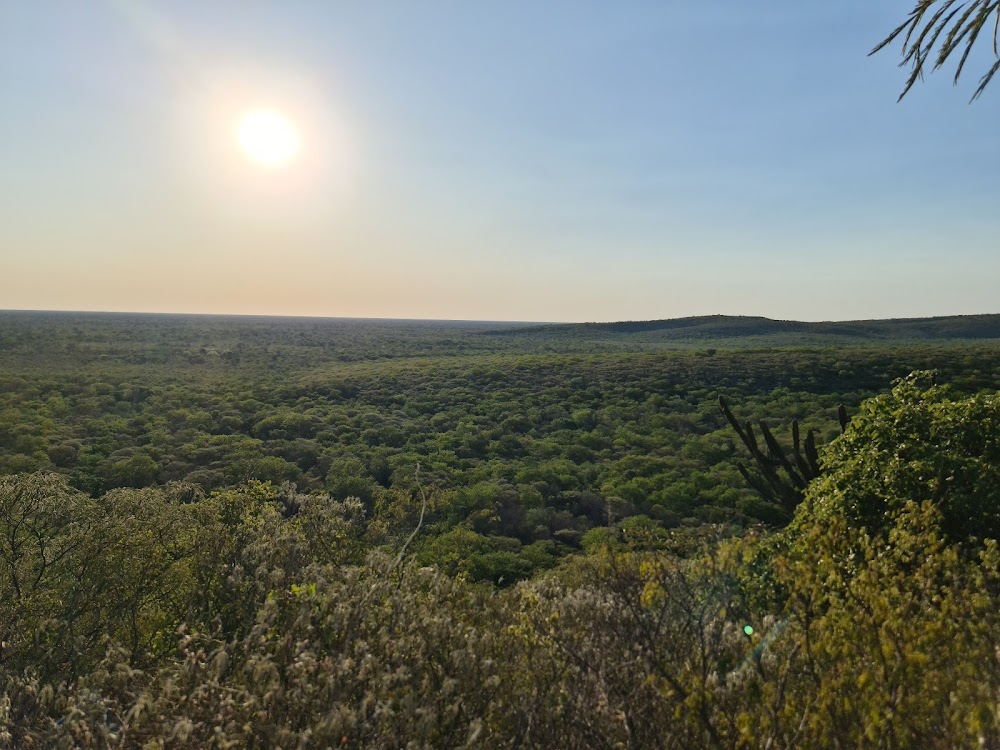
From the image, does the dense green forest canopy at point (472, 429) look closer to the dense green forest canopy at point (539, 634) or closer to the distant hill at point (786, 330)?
the dense green forest canopy at point (539, 634)

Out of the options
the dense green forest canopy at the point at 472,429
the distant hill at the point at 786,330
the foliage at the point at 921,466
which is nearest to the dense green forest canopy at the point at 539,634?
the foliage at the point at 921,466

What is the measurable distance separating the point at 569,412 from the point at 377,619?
1659 inches

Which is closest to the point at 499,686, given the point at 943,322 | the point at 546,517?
the point at 546,517

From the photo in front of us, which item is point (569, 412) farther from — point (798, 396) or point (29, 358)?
point (29, 358)

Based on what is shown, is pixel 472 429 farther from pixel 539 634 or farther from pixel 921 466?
pixel 539 634

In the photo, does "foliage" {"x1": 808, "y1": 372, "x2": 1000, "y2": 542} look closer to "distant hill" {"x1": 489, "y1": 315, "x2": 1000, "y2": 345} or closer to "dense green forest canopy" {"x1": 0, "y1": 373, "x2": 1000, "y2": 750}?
"dense green forest canopy" {"x1": 0, "y1": 373, "x2": 1000, "y2": 750}

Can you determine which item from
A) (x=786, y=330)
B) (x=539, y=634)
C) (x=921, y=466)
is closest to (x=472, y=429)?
(x=921, y=466)

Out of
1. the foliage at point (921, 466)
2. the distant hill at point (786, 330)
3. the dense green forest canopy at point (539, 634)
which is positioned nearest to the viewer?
the dense green forest canopy at point (539, 634)

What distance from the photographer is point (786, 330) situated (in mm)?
135625

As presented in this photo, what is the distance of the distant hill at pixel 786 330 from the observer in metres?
116

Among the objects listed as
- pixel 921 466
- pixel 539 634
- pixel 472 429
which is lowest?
pixel 472 429

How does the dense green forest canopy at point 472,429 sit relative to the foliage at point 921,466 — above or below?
below

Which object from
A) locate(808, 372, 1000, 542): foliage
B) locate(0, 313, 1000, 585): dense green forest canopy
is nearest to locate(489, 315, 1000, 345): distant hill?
locate(0, 313, 1000, 585): dense green forest canopy

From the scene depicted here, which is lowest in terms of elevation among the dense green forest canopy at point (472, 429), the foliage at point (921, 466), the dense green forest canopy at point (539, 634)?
the dense green forest canopy at point (472, 429)
